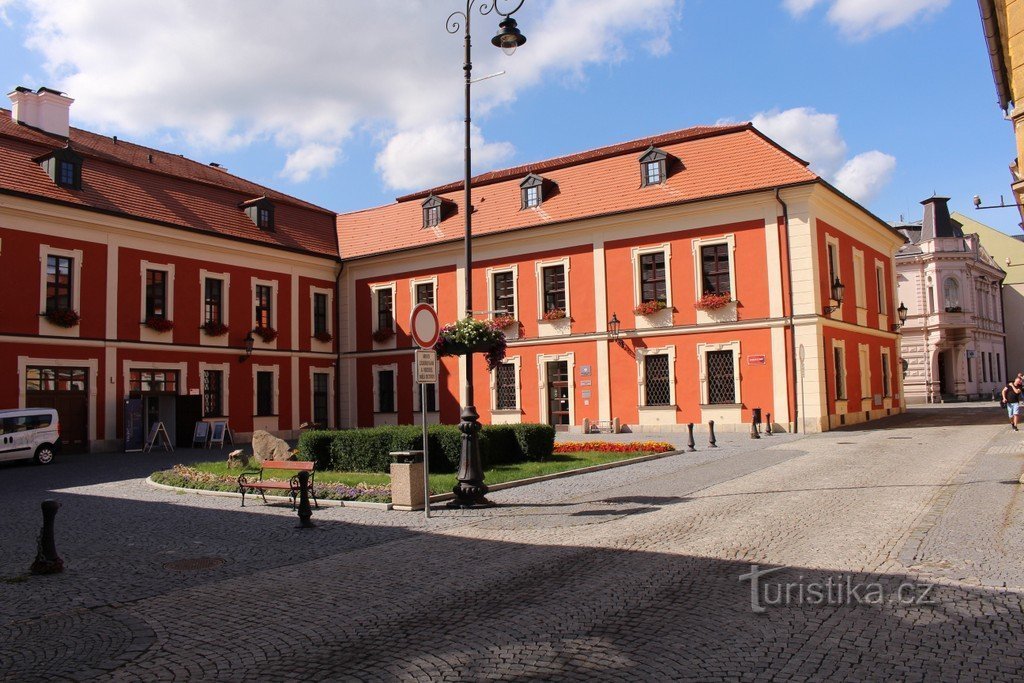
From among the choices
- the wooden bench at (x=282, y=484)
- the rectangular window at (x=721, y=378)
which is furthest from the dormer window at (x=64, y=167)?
the rectangular window at (x=721, y=378)

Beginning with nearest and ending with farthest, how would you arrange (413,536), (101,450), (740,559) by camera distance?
(740,559)
(413,536)
(101,450)

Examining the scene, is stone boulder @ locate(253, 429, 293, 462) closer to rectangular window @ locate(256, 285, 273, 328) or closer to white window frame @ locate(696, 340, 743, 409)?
rectangular window @ locate(256, 285, 273, 328)

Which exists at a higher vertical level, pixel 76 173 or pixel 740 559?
pixel 76 173

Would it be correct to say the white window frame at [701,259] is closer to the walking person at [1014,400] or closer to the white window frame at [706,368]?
the white window frame at [706,368]

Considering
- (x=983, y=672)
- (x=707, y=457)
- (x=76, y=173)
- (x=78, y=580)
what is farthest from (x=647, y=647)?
(x=76, y=173)

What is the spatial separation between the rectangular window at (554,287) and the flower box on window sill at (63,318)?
16.7 meters

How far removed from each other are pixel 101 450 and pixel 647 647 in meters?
25.0

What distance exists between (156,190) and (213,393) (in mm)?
8165

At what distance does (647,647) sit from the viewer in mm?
5121

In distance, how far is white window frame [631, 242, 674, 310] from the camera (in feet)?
91.5

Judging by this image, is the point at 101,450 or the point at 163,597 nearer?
the point at 163,597

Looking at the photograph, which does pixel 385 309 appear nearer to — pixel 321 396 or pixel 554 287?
pixel 321 396

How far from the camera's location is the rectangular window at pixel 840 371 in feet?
90.0

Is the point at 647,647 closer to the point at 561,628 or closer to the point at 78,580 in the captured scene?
the point at 561,628
